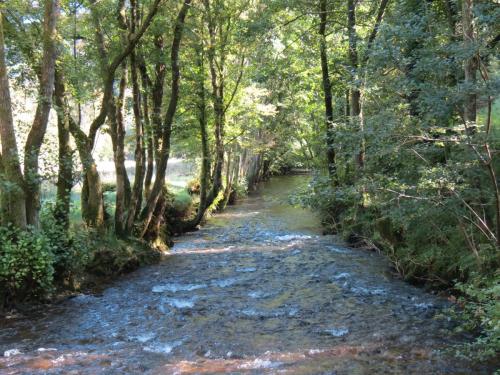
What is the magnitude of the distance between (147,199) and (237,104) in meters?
9.41

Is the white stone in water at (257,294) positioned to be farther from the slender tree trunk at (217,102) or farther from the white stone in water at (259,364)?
the slender tree trunk at (217,102)

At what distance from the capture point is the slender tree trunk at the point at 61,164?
10.4m

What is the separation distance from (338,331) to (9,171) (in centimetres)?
691

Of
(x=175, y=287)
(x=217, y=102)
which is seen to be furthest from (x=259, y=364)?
(x=217, y=102)

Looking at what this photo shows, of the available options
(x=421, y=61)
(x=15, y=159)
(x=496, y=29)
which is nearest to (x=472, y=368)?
(x=421, y=61)

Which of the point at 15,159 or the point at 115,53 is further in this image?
the point at 115,53

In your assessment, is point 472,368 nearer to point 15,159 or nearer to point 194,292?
point 194,292

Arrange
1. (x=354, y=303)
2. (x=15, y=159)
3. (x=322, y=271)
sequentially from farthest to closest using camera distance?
(x=322, y=271)
(x=354, y=303)
(x=15, y=159)

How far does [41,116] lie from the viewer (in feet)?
30.0

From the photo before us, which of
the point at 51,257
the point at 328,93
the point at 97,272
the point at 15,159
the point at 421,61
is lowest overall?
the point at 97,272

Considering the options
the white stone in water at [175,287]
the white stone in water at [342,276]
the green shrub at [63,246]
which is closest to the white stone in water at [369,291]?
the white stone in water at [342,276]

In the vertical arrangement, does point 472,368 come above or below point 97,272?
below

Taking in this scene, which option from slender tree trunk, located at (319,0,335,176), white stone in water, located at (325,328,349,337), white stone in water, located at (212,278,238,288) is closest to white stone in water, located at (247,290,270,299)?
white stone in water, located at (212,278,238,288)

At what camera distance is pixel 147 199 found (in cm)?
1505
